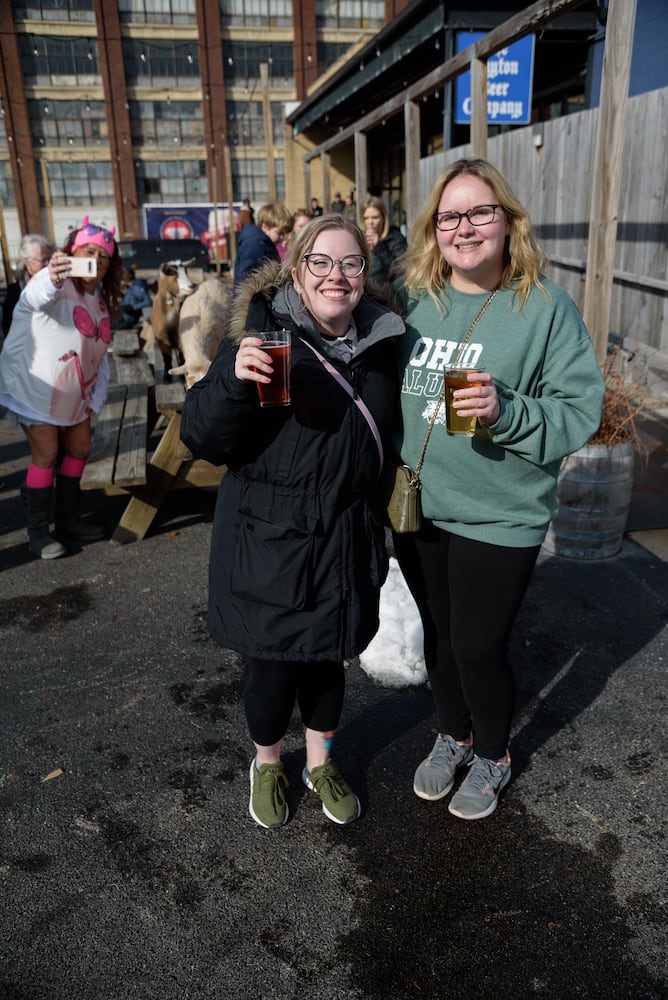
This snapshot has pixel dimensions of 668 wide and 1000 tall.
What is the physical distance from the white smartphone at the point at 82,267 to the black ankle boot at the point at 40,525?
1.37m

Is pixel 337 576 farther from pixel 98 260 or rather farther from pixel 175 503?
pixel 175 503

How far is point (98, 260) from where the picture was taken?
4.47 m

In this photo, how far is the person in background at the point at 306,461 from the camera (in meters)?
2.06

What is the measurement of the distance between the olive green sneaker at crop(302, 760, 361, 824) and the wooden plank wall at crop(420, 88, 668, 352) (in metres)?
4.74

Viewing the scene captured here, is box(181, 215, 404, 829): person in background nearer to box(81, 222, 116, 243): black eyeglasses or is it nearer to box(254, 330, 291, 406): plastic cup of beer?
box(254, 330, 291, 406): plastic cup of beer

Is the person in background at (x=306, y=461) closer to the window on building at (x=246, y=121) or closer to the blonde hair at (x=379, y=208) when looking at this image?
the blonde hair at (x=379, y=208)

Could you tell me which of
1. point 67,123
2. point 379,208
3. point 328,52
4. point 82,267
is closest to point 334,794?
point 82,267

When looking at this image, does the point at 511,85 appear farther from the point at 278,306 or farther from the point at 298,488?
the point at 298,488

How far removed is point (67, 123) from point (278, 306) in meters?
48.2

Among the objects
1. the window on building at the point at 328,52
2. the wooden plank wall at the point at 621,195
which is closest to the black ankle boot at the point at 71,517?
the wooden plank wall at the point at 621,195

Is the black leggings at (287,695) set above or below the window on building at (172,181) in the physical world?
below

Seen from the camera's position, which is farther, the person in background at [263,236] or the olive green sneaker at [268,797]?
the person in background at [263,236]

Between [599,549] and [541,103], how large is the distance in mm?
13174

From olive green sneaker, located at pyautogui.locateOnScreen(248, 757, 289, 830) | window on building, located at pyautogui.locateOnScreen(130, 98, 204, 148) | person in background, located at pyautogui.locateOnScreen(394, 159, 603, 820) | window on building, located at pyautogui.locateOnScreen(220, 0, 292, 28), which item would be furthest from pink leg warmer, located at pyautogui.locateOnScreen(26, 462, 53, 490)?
window on building, located at pyautogui.locateOnScreen(220, 0, 292, 28)
